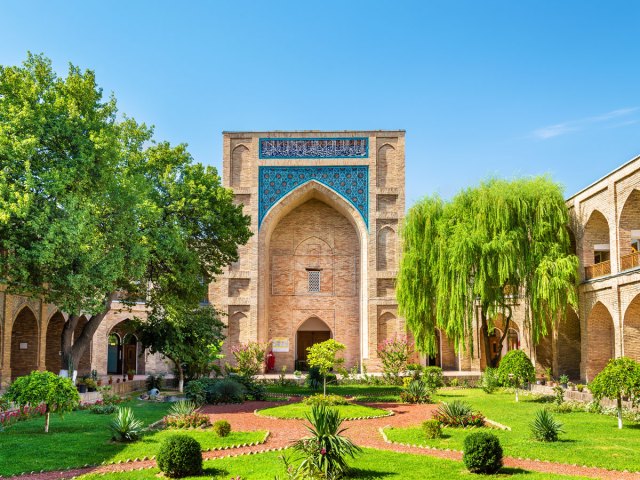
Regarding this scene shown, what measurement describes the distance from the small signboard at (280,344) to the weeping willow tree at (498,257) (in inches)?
333

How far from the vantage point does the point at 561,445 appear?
445 inches

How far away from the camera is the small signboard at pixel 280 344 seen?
30391 millimetres

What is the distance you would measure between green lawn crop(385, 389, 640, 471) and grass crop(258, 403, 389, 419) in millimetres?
2256

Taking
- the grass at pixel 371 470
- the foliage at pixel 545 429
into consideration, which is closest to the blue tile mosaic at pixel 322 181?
the foliage at pixel 545 429

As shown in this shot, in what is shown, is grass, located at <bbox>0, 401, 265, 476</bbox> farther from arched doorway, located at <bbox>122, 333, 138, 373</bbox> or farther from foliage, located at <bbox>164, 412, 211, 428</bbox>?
arched doorway, located at <bbox>122, 333, 138, 373</bbox>

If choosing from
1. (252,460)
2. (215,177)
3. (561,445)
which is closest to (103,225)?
(215,177)

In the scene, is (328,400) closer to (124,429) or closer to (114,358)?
(124,429)

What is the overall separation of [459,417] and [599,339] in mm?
10171

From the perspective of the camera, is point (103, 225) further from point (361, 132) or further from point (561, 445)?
point (361, 132)

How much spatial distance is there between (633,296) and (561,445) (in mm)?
8815

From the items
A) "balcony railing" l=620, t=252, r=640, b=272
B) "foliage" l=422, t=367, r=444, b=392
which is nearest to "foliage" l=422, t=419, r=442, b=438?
"foliage" l=422, t=367, r=444, b=392

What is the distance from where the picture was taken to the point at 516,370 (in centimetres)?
1848

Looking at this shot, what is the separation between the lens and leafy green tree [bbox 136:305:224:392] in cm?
2128

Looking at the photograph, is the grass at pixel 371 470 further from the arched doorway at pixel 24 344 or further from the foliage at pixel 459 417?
the arched doorway at pixel 24 344
